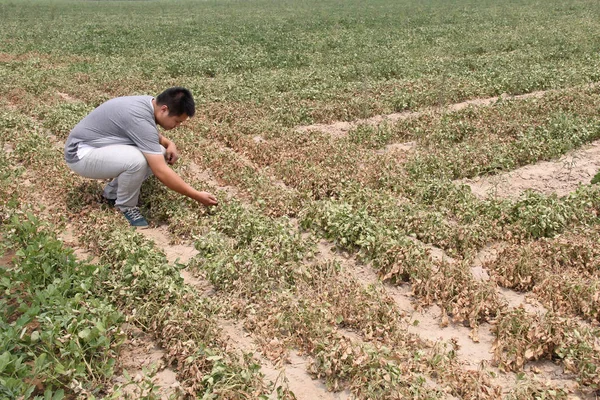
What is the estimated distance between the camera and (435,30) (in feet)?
65.2

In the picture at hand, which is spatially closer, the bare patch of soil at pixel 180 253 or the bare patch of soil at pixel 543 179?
the bare patch of soil at pixel 180 253

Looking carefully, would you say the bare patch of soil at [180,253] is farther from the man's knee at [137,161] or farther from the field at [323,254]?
the man's knee at [137,161]

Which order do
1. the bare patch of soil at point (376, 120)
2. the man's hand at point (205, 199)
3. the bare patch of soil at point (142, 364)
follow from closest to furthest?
1. the bare patch of soil at point (142, 364)
2. the man's hand at point (205, 199)
3. the bare patch of soil at point (376, 120)

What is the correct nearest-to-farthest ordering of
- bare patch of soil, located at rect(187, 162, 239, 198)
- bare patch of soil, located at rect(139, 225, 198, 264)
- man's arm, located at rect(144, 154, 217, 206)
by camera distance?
1. bare patch of soil, located at rect(139, 225, 198, 264)
2. man's arm, located at rect(144, 154, 217, 206)
3. bare patch of soil, located at rect(187, 162, 239, 198)

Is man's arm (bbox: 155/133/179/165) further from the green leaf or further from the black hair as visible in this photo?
the green leaf

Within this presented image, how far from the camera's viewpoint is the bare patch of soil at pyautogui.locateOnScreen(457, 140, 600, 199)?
6.08m

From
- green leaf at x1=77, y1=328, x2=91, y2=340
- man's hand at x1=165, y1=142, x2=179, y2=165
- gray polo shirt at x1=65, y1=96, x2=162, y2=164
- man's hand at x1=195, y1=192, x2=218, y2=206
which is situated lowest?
man's hand at x1=195, y1=192, x2=218, y2=206

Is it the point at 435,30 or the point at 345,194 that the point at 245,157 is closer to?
the point at 345,194

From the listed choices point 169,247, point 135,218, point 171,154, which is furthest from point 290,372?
point 171,154

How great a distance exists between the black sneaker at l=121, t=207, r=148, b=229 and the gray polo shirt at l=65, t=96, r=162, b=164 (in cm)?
69

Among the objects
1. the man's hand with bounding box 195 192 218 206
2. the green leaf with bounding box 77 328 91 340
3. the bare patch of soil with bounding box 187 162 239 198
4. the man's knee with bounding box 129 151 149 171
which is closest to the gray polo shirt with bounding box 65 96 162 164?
the man's knee with bounding box 129 151 149 171

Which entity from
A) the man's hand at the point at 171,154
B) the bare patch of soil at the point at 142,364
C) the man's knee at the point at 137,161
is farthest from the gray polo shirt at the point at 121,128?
the bare patch of soil at the point at 142,364

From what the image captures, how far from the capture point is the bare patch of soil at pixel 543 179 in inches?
239

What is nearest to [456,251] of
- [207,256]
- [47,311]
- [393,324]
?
[393,324]
